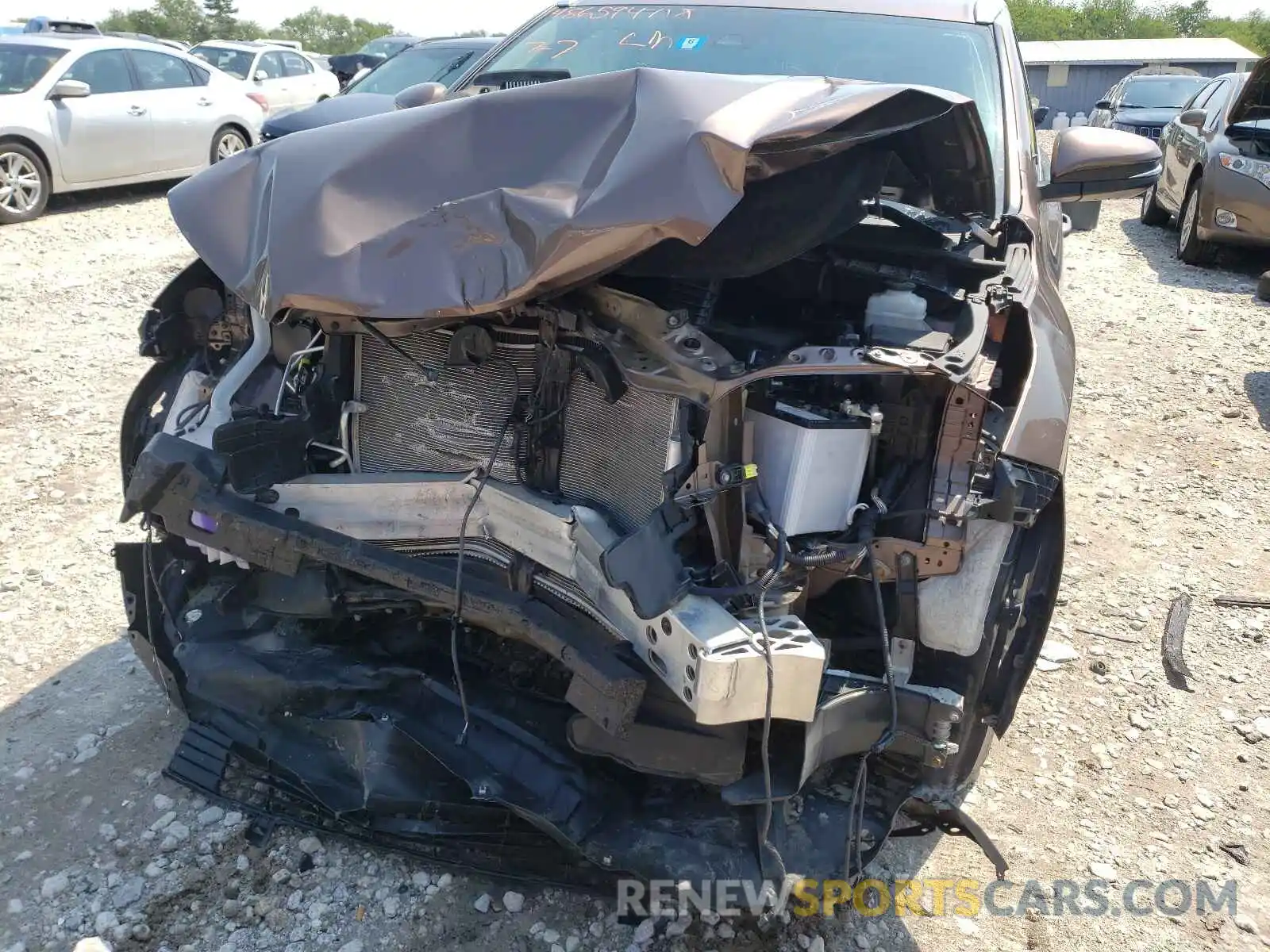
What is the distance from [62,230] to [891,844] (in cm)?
824

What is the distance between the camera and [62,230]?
803 centimetres

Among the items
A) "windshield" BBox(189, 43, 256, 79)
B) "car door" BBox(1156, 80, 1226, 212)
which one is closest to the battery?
"car door" BBox(1156, 80, 1226, 212)

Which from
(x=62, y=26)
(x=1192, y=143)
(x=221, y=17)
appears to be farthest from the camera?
(x=221, y=17)

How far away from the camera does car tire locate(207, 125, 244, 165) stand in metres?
10.1

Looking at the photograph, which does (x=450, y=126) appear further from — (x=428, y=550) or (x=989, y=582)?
(x=989, y=582)

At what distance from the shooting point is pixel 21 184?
819 cm

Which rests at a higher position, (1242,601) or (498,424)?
(498,424)

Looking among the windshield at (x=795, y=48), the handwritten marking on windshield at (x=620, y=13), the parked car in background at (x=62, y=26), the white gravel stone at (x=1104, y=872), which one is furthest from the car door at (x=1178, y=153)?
the parked car in background at (x=62, y=26)

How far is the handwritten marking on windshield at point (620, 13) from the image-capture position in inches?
136

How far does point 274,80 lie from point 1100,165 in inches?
488

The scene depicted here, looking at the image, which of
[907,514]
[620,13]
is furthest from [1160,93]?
[907,514]

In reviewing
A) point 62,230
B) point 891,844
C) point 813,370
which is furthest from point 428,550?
point 62,230

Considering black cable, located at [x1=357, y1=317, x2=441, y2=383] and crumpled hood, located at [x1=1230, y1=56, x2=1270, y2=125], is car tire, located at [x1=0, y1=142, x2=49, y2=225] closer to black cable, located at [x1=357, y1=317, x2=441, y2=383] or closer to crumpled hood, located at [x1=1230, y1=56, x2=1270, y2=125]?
black cable, located at [x1=357, y1=317, x2=441, y2=383]

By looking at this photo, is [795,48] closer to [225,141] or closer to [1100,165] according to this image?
[1100,165]
